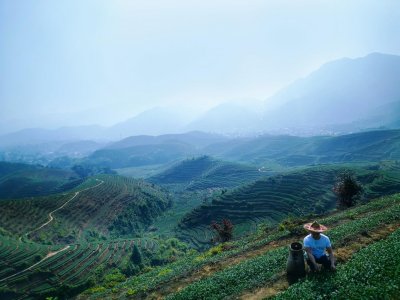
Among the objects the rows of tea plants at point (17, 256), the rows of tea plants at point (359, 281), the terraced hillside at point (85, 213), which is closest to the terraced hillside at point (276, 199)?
the terraced hillside at point (85, 213)

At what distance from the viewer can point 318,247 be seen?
1526cm

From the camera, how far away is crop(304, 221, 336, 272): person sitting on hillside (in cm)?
1523

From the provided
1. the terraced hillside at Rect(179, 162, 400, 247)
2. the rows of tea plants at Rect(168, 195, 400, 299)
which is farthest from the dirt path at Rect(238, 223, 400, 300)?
the terraced hillside at Rect(179, 162, 400, 247)

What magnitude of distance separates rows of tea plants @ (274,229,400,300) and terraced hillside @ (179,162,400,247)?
95103mm

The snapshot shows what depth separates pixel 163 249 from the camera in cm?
9706

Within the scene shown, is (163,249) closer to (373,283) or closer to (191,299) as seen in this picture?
(191,299)

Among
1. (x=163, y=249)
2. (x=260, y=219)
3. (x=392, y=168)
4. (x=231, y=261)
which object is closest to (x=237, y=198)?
(x=260, y=219)

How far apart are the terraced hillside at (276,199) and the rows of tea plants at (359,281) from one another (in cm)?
9510

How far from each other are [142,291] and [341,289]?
1715cm

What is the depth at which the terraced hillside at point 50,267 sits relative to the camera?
207ft

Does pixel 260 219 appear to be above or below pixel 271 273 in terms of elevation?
below

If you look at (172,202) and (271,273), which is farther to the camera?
(172,202)

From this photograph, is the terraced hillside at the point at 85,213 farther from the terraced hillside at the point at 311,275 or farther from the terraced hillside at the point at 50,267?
the terraced hillside at the point at 311,275

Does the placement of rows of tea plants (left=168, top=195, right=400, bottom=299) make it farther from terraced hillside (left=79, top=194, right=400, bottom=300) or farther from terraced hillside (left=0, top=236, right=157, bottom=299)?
terraced hillside (left=0, top=236, right=157, bottom=299)
